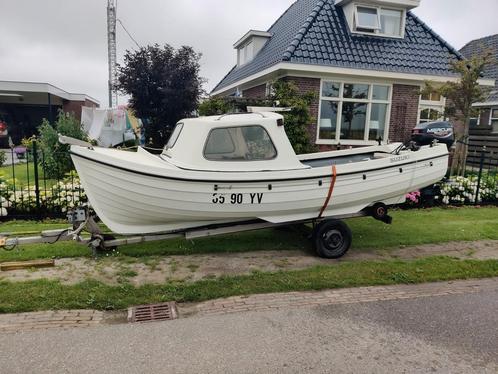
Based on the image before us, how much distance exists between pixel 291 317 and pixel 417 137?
5302 millimetres

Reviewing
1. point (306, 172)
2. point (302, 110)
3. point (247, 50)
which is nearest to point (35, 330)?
point (306, 172)

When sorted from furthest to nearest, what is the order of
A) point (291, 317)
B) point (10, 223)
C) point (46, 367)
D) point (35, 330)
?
point (10, 223), point (291, 317), point (35, 330), point (46, 367)

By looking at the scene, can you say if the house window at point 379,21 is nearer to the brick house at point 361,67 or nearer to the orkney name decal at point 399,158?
the brick house at point 361,67

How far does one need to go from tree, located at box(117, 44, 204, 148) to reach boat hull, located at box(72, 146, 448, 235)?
1002cm

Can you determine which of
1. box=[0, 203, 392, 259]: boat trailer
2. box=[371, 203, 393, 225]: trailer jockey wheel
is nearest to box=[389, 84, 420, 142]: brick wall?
box=[371, 203, 393, 225]: trailer jockey wheel

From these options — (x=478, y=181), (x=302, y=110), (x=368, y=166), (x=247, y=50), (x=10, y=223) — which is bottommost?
(x=10, y=223)

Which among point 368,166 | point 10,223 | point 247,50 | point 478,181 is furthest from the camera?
point 247,50

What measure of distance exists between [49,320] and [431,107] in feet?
48.1

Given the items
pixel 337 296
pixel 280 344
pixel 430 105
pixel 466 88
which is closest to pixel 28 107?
pixel 430 105

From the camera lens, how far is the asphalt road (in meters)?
3.19

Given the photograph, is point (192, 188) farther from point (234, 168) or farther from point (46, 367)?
point (46, 367)

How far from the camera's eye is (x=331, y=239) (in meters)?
5.79

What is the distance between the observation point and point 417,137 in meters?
7.88

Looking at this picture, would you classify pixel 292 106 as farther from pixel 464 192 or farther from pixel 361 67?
pixel 464 192
